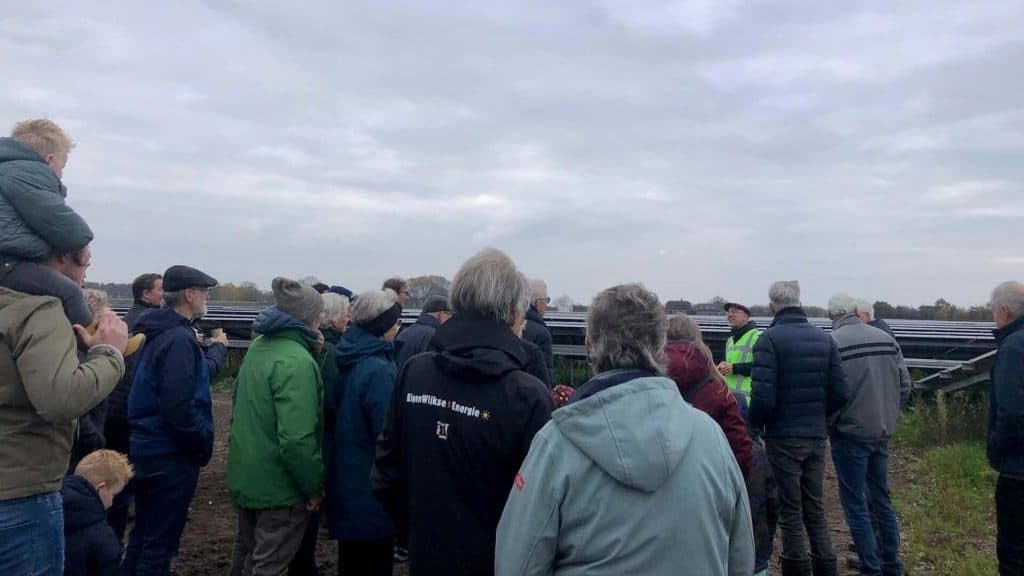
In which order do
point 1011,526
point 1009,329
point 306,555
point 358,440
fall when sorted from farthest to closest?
point 306,555 → point 1009,329 → point 1011,526 → point 358,440

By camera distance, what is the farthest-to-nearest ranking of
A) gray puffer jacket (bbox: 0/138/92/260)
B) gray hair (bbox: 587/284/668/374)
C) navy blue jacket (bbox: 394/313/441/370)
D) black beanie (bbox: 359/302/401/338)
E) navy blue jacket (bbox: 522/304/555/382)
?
navy blue jacket (bbox: 522/304/555/382) < navy blue jacket (bbox: 394/313/441/370) < black beanie (bbox: 359/302/401/338) < gray puffer jacket (bbox: 0/138/92/260) < gray hair (bbox: 587/284/668/374)

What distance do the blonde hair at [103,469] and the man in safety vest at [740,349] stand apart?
4749 millimetres

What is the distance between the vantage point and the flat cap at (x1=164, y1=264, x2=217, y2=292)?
446 cm

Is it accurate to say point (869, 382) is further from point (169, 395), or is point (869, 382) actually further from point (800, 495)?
point (169, 395)

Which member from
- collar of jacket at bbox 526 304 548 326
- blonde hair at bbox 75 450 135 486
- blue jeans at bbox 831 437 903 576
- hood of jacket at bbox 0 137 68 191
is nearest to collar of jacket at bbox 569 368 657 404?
hood of jacket at bbox 0 137 68 191

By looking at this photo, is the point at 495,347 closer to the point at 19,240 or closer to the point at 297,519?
the point at 19,240

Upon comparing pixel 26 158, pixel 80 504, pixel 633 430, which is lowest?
pixel 80 504

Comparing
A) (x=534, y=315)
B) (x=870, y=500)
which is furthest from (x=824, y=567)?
(x=534, y=315)

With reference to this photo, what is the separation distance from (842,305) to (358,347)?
4089 mm

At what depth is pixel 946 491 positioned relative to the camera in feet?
26.6

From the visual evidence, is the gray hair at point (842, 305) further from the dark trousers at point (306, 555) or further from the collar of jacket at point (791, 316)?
the dark trousers at point (306, 555)

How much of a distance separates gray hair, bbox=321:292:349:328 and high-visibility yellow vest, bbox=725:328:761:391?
354 centimetres

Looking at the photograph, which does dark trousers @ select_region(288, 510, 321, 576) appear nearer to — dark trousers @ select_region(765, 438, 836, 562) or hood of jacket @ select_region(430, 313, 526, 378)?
hood of jacket @ select_region(430, 313, 526, 378)

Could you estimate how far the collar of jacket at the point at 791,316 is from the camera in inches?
222
